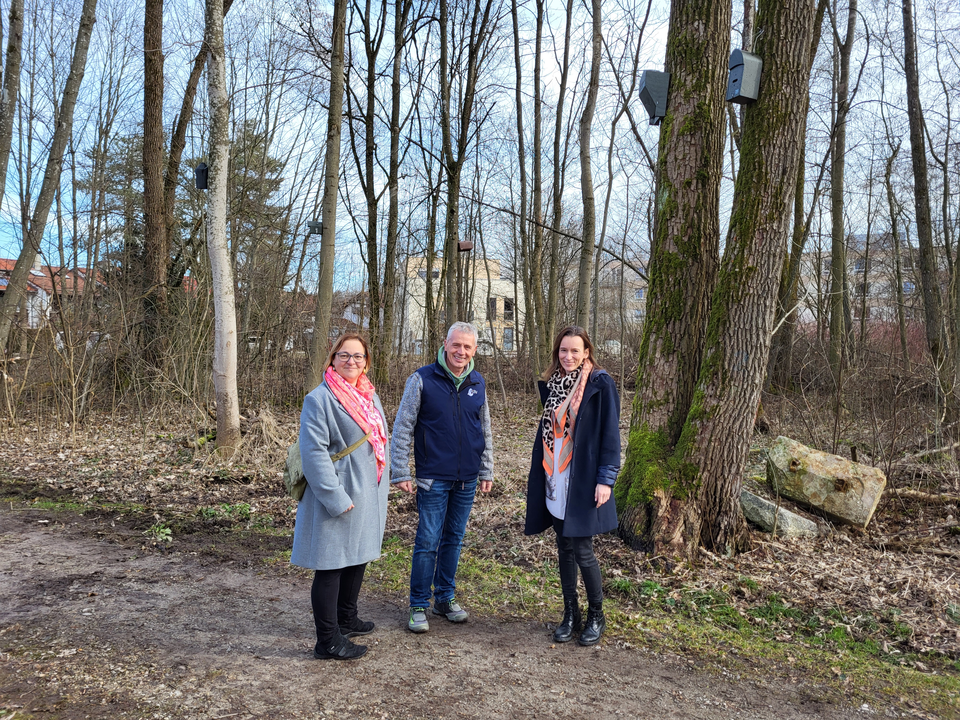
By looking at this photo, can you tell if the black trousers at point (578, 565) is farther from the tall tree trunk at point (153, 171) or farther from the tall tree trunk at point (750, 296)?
the tall tree trunk at point (153, 171)

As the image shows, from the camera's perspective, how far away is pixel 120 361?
1172cm

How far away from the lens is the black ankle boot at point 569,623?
4.00 m

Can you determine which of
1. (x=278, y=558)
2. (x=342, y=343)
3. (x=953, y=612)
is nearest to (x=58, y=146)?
(x=278, y=558)

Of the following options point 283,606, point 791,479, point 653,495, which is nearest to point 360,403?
point 283,606

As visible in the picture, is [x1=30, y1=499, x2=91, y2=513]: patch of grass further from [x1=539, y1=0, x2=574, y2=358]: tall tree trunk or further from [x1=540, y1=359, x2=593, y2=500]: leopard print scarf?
[x1=539, y1=0, x2=574, y2=358]: tall tree trunk

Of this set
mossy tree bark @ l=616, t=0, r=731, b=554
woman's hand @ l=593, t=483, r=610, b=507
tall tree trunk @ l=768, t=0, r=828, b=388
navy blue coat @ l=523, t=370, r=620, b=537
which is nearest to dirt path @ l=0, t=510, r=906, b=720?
navy blue coat @ l=523, t=370, r=620, b=537

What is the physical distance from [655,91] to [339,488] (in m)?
4.42

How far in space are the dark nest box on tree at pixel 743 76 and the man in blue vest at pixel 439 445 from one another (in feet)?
9.98

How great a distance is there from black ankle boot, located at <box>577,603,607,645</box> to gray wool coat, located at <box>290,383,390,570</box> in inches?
54.3

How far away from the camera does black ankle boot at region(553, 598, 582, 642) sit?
400 cm

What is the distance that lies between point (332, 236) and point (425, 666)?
284 inches

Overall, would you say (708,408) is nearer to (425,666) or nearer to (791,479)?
(791,479)

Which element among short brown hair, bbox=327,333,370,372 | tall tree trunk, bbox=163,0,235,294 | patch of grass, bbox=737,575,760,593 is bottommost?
patch of grass, bbox=737,575,760,593

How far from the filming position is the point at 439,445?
403cm
